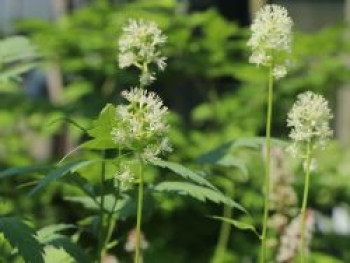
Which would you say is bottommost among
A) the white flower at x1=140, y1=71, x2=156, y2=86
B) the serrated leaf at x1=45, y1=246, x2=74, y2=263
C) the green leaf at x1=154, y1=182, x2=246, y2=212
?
the serrated leaf at x1=45, y1=246, x2=74, y2=263

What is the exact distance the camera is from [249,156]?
436cm

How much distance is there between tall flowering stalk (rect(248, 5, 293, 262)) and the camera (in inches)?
55.2

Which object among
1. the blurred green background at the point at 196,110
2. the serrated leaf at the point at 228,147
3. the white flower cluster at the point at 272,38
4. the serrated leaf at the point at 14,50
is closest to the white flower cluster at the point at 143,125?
the white flower cluster at the point at 272,38

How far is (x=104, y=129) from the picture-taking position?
137 centimetres

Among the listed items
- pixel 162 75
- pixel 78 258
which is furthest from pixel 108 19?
pixel 78 258

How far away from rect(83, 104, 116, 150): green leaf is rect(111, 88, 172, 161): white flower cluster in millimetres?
54

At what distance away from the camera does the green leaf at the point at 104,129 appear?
1353 mm

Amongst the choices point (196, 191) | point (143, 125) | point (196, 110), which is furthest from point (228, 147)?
point (196, 110)

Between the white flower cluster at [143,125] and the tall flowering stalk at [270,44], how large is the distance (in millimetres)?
205

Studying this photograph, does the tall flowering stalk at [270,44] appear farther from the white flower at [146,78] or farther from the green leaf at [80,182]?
the green leaf at [80,182]

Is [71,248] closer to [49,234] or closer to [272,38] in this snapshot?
[49,234]

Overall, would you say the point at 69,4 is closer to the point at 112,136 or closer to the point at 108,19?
the point at 108,19

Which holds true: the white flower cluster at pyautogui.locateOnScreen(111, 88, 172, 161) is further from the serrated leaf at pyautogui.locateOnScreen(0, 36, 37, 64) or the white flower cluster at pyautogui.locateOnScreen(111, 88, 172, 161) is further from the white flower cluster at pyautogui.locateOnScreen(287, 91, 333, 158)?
the serrated leaf at pyautogui.locateOnScreen(0, 36, 37, 64)

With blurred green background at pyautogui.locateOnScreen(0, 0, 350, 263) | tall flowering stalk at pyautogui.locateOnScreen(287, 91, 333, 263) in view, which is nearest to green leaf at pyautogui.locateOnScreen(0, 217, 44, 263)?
tall flowering stalk at pyautogui.locateOnScreen(287, 91, 333, 263)
